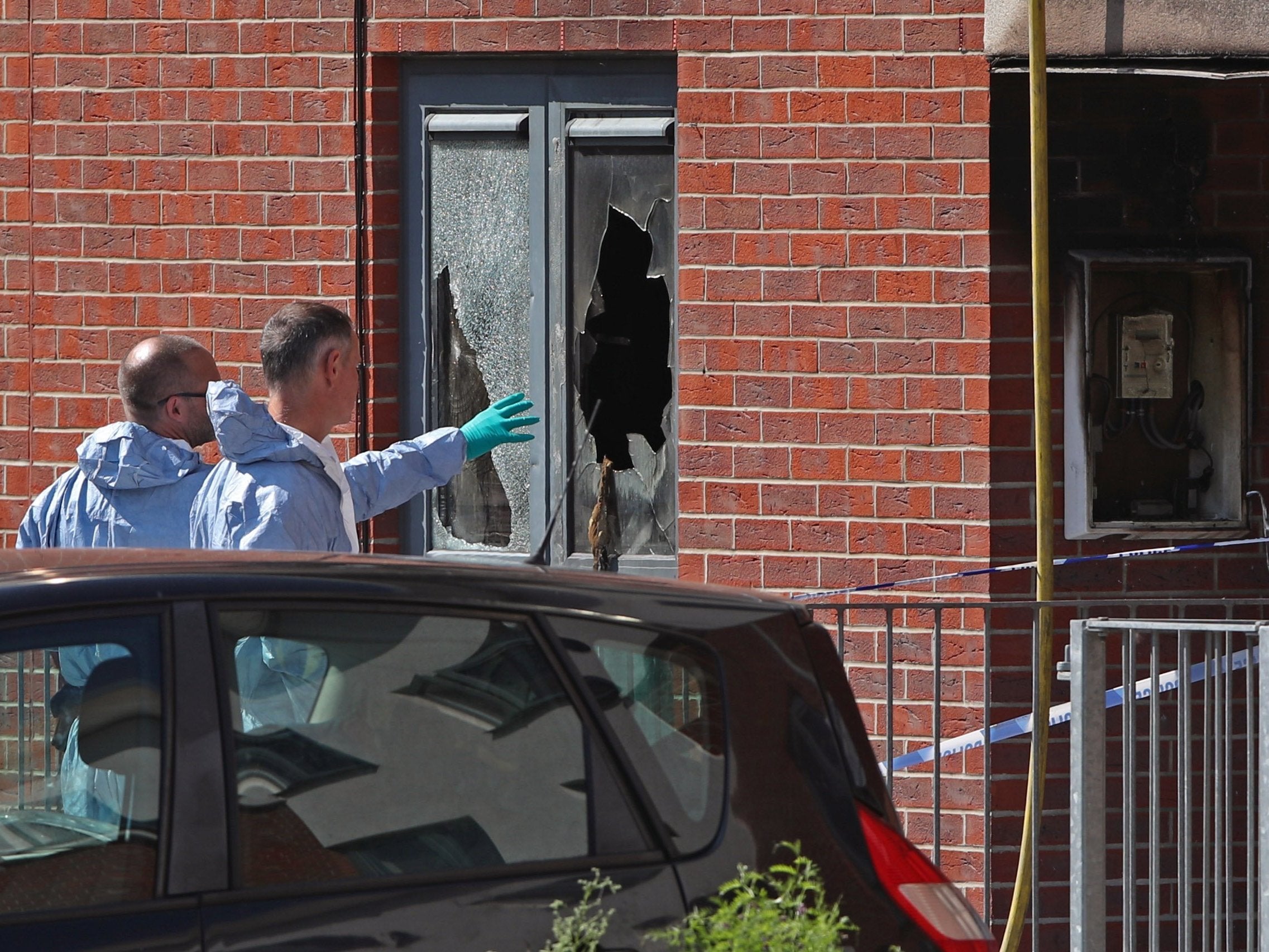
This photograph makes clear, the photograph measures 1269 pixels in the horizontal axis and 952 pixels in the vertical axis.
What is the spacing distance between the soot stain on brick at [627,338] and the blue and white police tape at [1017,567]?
979 millimetres

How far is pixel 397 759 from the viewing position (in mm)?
2648

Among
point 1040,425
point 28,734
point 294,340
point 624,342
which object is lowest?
point 28,734

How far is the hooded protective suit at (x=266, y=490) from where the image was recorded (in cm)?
415

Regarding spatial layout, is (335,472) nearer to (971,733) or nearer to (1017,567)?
(1017,567)

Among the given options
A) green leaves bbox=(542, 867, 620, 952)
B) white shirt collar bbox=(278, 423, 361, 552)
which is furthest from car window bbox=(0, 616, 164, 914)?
white shirt collar bbox=(278, 423, 361, 552)

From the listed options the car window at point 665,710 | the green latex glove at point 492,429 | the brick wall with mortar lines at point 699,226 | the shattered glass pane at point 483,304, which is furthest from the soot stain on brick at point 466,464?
the car window at point 665,710

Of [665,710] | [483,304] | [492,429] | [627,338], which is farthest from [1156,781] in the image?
[483,304]

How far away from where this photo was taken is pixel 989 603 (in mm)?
5176

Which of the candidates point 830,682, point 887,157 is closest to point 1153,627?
point 830,682

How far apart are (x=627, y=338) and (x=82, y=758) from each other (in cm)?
417

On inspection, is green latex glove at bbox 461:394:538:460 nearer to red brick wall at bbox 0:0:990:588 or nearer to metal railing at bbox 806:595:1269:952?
red brick wall at bbox 0:0:990:588

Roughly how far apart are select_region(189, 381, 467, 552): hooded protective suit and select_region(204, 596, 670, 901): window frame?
1.36 meters

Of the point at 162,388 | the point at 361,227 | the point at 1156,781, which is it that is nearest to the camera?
the point at 1156,781

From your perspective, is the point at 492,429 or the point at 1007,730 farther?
Result: the point at 1007,730
